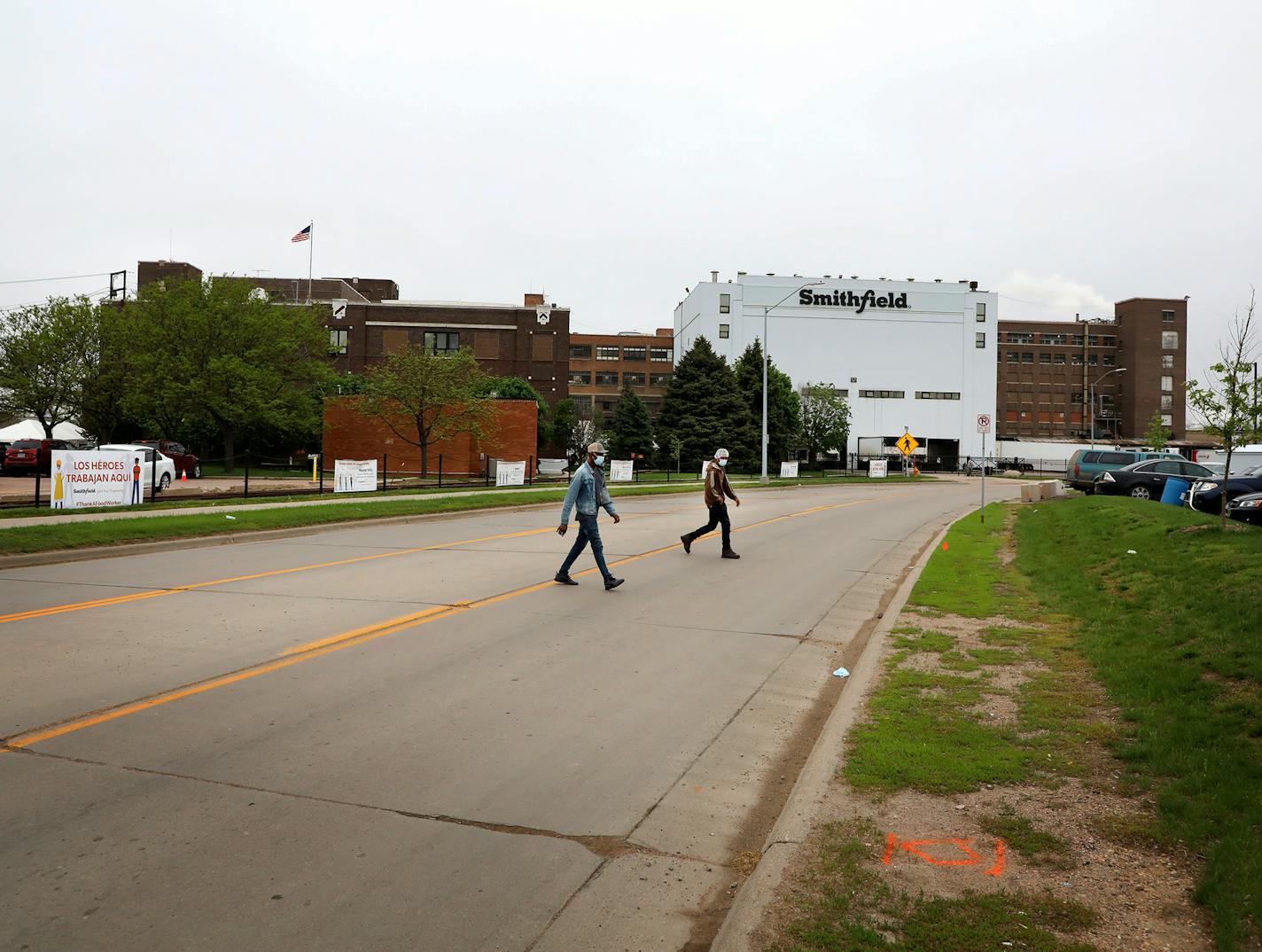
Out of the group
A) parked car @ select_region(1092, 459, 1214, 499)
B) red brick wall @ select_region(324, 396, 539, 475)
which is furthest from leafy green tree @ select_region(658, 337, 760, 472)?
parked car @ select_region(1092, 459, 1214, 499)

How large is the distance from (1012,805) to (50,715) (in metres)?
6.05

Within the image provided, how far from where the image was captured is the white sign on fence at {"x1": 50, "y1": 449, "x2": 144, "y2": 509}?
2100 centimetres

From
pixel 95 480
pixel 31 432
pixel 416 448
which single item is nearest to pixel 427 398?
pixel 416 448

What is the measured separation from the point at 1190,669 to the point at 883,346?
95542 mm

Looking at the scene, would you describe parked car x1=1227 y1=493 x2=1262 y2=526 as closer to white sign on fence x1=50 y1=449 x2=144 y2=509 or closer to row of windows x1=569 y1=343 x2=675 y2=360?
white sign on fence x1=50 y1=449 x2=144 y2=509

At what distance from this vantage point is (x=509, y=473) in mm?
39781

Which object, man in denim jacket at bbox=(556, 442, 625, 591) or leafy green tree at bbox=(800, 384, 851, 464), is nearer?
man in denim jacket at bbox=(556, 442, 625, 591)

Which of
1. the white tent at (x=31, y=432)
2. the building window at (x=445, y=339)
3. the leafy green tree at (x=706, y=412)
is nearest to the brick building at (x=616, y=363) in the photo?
the building window at (x=445, y=339)

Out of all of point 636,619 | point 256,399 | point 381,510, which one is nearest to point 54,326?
point 256,399

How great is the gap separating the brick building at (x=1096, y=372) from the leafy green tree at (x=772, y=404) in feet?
204

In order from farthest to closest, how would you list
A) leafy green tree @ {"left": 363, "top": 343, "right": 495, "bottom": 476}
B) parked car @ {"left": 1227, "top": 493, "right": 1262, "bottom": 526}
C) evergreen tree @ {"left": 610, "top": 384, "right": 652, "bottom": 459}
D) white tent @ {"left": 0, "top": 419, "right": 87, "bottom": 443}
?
evergreen tree @ {"left": 610, "top": 384, "right": 652, "bottom": 459} < white tent @ {"left": 0, "top": 419, "right": 87, "bottom": 443} < leafy green tree @ {"left": 363, "top": 343, "right": 495, "bottom": 476} < parked car @ {"left": 1227, "top": 493, "right": 1262, "bottom": 526}

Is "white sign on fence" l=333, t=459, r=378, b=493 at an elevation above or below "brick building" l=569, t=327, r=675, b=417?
below

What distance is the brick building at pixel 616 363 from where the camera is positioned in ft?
407

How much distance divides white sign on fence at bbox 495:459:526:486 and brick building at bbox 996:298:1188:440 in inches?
4090
